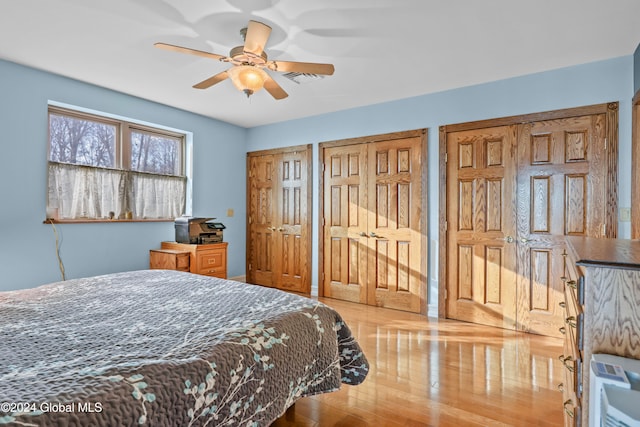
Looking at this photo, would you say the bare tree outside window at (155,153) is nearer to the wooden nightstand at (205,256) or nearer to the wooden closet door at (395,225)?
the wooden nightstand at (205,256)

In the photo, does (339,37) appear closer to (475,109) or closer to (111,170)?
(475,109)

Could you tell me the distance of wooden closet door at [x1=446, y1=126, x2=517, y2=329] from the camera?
3303 mm

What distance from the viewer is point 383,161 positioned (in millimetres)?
4027

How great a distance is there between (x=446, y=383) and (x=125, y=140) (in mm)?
3910

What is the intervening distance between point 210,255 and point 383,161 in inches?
89.8

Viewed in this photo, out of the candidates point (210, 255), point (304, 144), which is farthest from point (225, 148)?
point (210, 255)

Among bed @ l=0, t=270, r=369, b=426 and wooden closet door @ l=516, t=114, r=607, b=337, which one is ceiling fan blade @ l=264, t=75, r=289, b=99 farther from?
wooden closet door @ l=516, t=114, r=607, b=337

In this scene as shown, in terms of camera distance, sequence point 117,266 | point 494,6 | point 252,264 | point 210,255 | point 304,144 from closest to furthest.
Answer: point 494,6
point 117,266
point 210,255
point 304,144
point 252,264

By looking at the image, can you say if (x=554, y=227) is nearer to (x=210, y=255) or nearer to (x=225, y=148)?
(x=210, y=255)

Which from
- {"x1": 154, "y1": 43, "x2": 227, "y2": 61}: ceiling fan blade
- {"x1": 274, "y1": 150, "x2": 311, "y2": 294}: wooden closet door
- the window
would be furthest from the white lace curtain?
{"x1": 154, "y1": 43, "x2": 227, "y2": 61}: ceiling fan blade

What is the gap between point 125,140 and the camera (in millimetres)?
3865

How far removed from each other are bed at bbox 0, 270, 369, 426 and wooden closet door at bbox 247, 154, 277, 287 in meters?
3.00

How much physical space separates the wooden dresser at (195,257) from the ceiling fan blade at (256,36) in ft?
7.80

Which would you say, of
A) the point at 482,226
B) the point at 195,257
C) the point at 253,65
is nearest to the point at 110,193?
the point at 195,257
